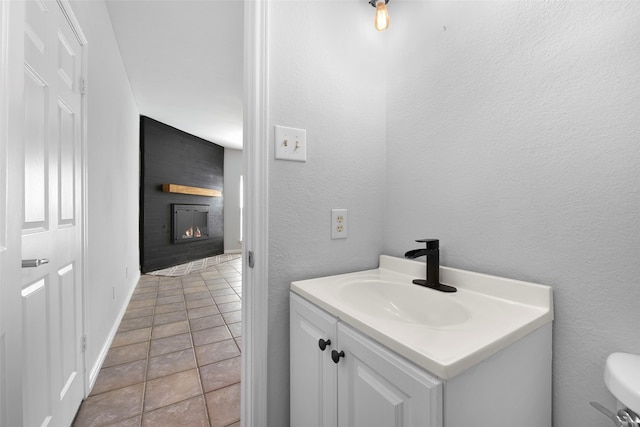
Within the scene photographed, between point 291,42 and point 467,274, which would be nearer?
point 467,274

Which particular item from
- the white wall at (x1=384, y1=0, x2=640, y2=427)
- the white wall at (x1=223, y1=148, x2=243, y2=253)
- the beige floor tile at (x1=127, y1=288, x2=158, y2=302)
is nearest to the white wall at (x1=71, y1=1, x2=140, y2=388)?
the beige floor tile at (x1=127, y1=288, x2=158, y2=302)

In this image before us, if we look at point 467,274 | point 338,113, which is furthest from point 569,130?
point 338,113

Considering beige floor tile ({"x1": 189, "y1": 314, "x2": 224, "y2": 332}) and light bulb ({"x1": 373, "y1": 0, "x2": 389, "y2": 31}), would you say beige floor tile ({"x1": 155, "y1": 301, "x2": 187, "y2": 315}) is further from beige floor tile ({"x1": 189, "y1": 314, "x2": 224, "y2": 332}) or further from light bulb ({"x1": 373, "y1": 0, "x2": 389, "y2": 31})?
light bulb ({"x1": 373, "y1": 0, "x2": 389, "y2": 31})

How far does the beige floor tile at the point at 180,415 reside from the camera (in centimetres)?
133

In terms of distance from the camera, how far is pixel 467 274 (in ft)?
3.10

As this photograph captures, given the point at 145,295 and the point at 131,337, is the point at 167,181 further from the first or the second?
the point at 131,337

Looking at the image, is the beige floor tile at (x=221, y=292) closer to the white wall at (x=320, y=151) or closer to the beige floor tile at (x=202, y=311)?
the beige floor tile at (x=202, y=311)

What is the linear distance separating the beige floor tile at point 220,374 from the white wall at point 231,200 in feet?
15.4

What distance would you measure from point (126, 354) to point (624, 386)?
254 centimetres

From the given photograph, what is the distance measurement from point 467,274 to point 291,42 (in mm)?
1097

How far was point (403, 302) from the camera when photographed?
999mm

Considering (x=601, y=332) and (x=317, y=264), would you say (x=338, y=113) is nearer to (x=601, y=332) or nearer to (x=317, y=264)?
(x=317, y=264)

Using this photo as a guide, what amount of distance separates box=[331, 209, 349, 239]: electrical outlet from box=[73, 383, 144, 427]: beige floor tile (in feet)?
4.64

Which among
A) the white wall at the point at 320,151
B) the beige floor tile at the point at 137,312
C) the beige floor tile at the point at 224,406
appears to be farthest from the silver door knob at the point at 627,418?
the beige floor tile at the point at 137,312
